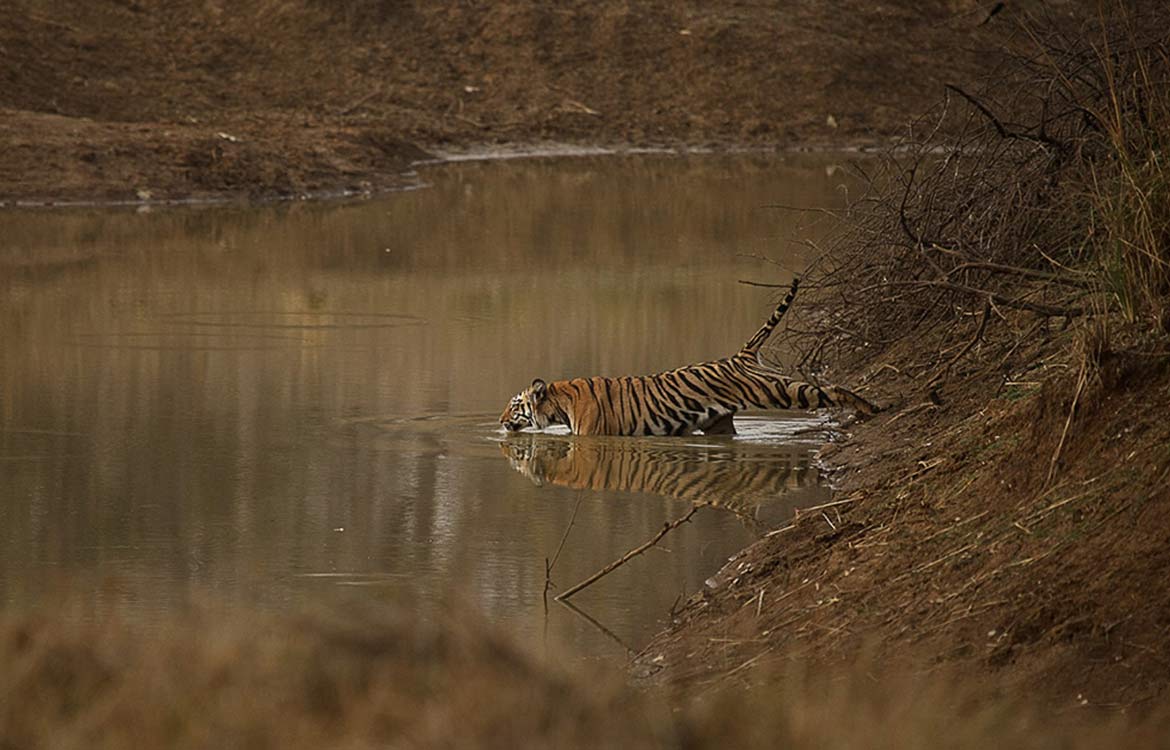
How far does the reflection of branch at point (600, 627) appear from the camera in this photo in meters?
7.08

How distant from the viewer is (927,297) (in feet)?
38.4

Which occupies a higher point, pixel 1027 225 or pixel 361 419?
pixel 1027 225

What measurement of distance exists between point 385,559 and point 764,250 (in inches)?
527

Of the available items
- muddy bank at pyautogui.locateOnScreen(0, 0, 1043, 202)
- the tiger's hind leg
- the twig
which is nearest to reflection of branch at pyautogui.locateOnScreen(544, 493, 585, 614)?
the twig

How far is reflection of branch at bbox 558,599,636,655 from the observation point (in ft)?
23.2

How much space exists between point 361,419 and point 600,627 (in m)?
4.75

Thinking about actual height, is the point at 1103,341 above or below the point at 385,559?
above

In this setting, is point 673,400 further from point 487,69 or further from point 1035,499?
point 487,69

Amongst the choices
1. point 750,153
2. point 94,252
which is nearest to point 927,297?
point 94,252

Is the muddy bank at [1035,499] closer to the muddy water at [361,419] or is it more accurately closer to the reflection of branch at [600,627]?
the reflection of branch at [600,627]

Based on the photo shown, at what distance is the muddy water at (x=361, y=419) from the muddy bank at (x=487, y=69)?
9.76 m

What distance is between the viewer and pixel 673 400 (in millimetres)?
11281

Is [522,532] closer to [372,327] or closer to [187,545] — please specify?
[187,545]

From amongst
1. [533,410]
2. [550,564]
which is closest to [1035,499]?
[550,564]
